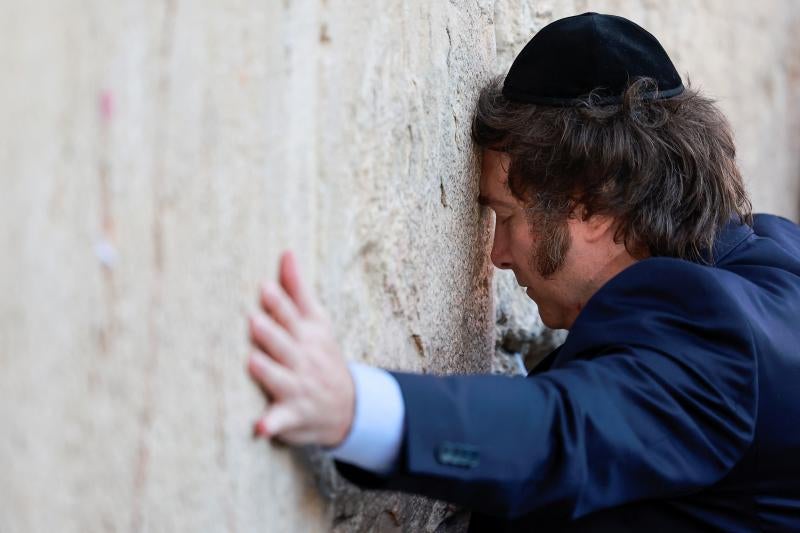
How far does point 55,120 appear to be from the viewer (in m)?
0.69

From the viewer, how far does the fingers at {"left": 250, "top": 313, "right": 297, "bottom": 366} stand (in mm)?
905

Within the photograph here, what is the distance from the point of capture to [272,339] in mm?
914

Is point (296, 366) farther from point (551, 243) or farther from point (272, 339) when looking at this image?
point (551, 243)

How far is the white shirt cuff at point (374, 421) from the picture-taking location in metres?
0.98

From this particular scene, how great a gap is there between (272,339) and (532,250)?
2.04 ft

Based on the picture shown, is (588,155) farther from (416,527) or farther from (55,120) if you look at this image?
(55,120)

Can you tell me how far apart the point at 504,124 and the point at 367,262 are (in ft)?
1.32

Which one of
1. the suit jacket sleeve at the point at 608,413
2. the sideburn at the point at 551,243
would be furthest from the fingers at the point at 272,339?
the sideburn at the point at 551,243

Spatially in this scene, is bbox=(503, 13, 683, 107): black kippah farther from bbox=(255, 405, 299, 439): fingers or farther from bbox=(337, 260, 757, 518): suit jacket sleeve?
bbox=(255, 405, 299, 439): fingers

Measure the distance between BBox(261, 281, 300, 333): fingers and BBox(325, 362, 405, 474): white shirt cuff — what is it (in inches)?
3.6

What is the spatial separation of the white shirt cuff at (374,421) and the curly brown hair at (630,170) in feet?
1.65

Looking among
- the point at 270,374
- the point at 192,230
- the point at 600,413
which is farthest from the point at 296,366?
the point at 600,413

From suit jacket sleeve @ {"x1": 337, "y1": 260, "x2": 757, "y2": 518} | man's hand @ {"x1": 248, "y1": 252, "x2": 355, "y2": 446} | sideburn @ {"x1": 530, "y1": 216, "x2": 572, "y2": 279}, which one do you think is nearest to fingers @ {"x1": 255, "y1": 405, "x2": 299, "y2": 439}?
man's hand @ {"x1": 248, "y1": 252, "x2": 355, "y2": 446}

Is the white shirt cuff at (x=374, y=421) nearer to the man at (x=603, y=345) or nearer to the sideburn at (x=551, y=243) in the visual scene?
the man at (x=603, y=345)
